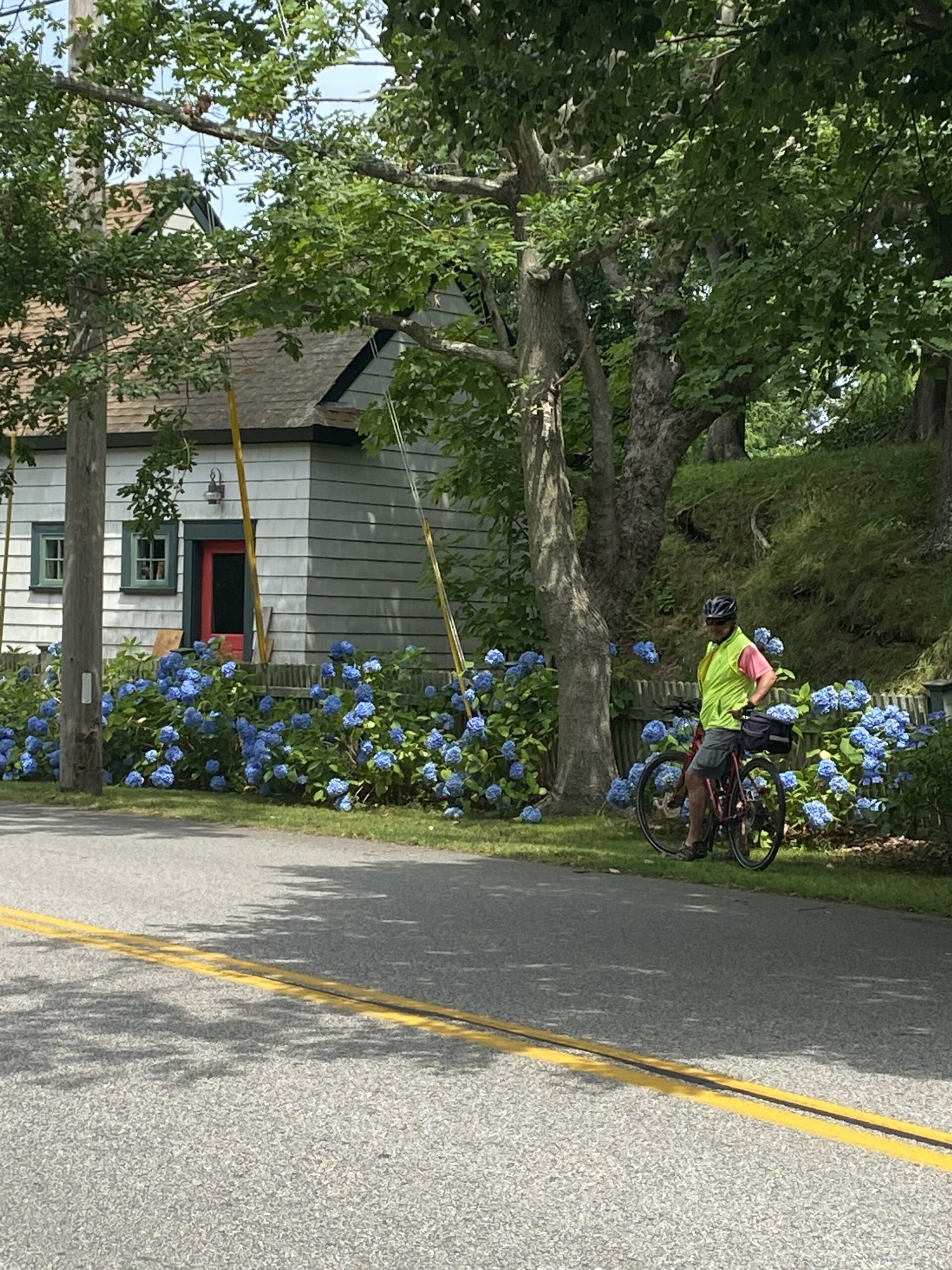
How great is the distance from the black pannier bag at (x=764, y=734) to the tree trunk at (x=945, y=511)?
8.71m

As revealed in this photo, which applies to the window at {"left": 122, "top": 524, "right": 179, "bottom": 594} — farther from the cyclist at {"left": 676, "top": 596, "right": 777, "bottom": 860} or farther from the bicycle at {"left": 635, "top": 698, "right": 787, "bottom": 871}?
the cyclist at {"left": 676, "top": 596, "right": 777, "bottom": 860}

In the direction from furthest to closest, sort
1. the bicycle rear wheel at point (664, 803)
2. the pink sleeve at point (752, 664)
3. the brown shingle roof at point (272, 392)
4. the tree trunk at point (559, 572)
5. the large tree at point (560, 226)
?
the brown shingle roof at point (272, 392) → the tree trunk at point (559, 572) → the bicycle rear wheel at point (664, 803) → the pink sleeve at point (752, 664) → the large tree at point (560, 226)

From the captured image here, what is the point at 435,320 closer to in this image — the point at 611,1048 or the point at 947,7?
the point at 947,7

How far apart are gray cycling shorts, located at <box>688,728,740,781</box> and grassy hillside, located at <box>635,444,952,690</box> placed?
5984 mm

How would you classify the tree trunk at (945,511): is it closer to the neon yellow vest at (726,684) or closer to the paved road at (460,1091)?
the neon yellow vest at (726,684)

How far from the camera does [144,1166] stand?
519 cm

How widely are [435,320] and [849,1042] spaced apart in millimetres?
19432

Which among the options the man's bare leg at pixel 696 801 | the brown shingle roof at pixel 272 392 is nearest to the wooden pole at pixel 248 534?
the brown shingle roof at pixel 272 392

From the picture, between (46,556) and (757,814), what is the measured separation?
15937 mm

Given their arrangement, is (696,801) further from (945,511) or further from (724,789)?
(945,511)

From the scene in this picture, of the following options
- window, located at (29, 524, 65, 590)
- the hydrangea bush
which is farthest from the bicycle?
window, located at (29, 524, 65, 590)

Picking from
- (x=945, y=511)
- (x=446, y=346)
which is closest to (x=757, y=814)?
(x=446, y=346)

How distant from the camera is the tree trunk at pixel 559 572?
51.7 ft

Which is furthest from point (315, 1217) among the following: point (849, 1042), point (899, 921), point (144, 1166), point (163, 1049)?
point (899, 921)
